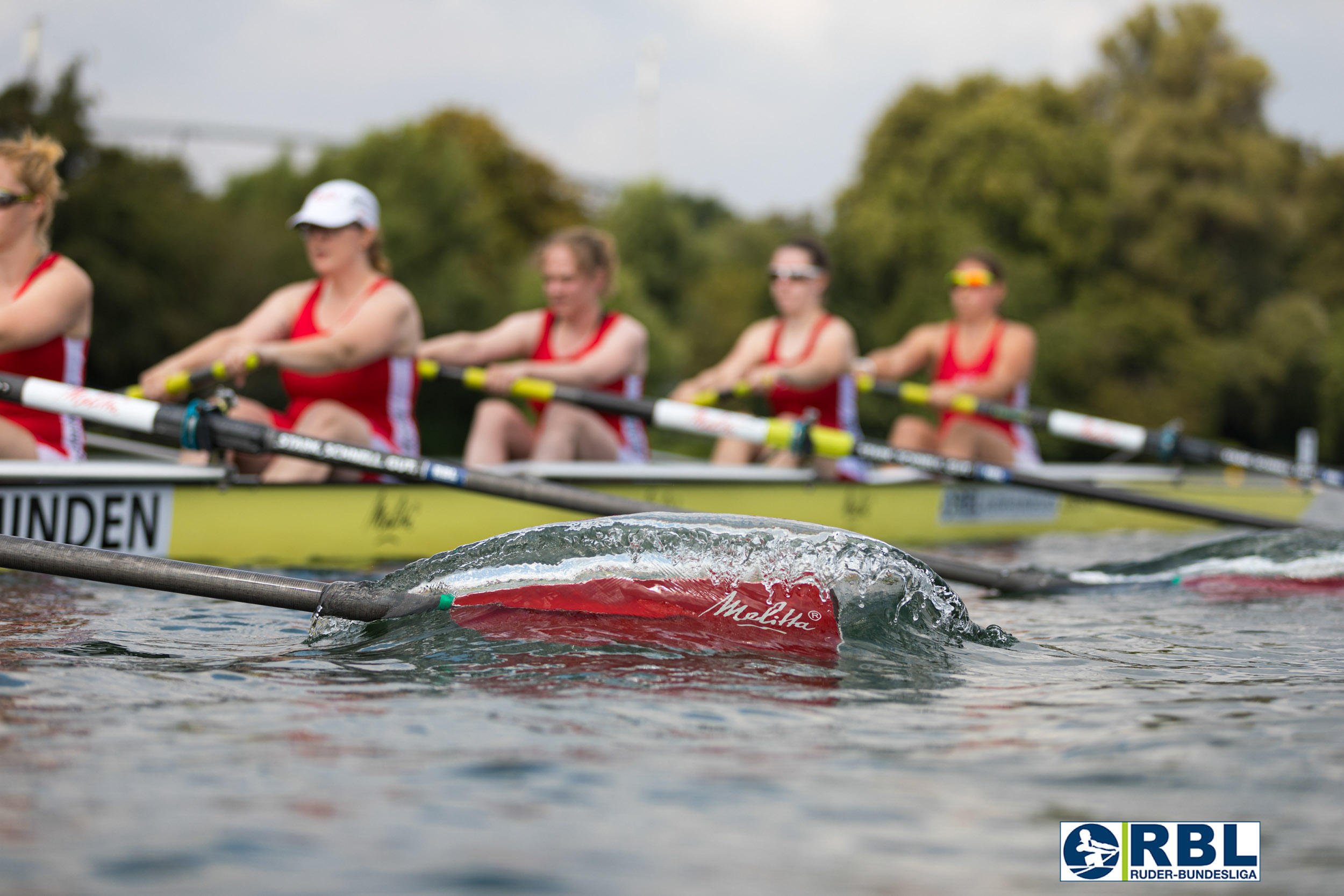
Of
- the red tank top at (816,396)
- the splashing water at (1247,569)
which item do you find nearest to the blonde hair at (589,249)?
the red tank top at (816,396)

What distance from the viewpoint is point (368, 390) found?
563 centimetres

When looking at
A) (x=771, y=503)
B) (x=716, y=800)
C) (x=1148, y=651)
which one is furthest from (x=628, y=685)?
(x=771, y=503)

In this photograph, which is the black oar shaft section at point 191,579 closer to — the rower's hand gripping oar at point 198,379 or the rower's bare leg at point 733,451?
the rower's hand gripping oar at point 198,379

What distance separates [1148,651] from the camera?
3434mm

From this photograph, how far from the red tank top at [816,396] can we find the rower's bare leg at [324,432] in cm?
268

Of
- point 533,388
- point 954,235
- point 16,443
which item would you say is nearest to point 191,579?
point 16,443

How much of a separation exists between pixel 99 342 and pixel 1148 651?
742 inches

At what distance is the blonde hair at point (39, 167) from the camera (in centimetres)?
475

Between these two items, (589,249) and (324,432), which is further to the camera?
(589,249)

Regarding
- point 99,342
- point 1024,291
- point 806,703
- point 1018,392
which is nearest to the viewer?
point 806,703

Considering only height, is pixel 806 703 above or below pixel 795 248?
below

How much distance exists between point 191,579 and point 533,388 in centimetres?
307

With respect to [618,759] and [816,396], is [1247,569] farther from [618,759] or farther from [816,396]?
[618,759]

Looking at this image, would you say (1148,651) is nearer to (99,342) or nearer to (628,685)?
(628,685)
